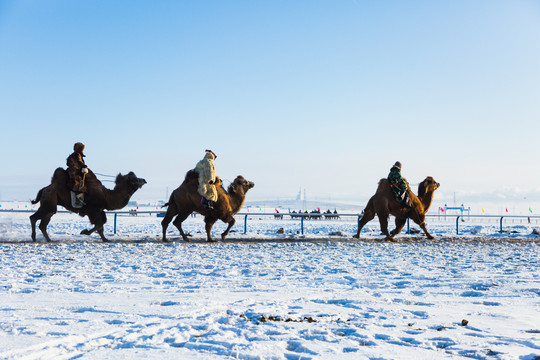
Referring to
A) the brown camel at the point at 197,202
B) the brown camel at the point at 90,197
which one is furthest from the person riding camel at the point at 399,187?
the brown camel at the point at 90,197

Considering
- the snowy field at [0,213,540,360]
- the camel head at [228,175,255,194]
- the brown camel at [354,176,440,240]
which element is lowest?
the snowy field at [0,213,540,360]

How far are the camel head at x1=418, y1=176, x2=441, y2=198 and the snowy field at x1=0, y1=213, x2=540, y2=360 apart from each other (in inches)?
293

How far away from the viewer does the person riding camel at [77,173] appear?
13234mm

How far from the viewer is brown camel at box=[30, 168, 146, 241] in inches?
522

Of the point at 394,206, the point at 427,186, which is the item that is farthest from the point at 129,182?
the point at 427,186

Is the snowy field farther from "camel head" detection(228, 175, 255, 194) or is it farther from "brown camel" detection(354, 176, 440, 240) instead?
"brown camel" detection(354, 176, 440, 240)

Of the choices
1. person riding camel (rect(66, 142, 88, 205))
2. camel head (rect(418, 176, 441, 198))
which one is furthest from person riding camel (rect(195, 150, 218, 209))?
camel head (rect(418, 176, 441, 198))

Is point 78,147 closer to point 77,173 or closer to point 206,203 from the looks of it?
point 77,173

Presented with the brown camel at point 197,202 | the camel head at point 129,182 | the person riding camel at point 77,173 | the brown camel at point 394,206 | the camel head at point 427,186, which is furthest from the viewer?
the camel head at point 427,186

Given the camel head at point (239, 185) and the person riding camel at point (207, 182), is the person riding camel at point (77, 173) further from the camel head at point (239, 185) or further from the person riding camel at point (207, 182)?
the camel head at point (239, 185)

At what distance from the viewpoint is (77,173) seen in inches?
525

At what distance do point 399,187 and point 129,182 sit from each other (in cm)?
765

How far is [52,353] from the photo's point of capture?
3.03 meters

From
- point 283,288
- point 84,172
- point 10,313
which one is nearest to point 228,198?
point 84,172
